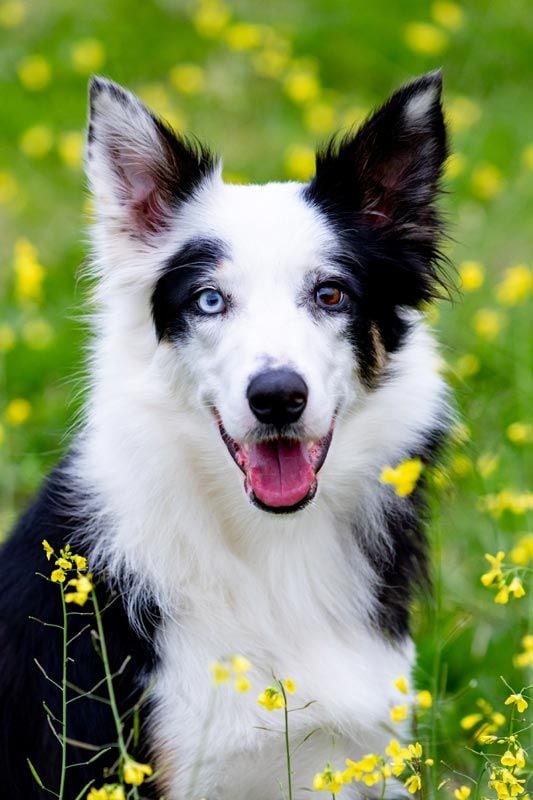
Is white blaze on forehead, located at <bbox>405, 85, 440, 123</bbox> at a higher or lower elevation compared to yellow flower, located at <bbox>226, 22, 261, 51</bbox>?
lower

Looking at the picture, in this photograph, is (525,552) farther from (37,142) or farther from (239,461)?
(37,142)

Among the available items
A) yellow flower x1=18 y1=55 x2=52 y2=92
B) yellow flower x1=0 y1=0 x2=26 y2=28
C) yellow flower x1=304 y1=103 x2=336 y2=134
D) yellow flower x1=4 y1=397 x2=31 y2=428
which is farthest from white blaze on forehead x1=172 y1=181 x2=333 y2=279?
yellow flower x1=0 y1=0 x2=26 y2=28

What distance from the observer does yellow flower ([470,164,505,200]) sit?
7.36m

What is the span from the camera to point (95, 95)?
329cm

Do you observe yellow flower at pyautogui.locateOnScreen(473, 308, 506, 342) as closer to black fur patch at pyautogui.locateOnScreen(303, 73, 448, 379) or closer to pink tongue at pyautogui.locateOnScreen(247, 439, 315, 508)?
black fur patch at pyautogui.locateOnScreen(303, 73, 448, 379)

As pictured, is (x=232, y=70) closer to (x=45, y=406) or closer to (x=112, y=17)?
(x=112, y=17)

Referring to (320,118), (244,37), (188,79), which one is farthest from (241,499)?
(188,79)

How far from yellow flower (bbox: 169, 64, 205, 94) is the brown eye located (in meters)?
5.46

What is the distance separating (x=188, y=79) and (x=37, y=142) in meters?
1.31

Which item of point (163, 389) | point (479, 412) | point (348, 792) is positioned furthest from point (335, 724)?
point (479, 412)

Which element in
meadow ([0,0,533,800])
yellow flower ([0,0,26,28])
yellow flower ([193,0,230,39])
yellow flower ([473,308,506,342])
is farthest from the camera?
yellow flower ([0,0,26,28])

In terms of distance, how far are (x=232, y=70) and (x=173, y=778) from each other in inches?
275

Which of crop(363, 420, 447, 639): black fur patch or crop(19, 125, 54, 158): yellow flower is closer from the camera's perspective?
crop(363, 420, 447, 639): black fur patch

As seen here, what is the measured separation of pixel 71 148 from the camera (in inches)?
298
